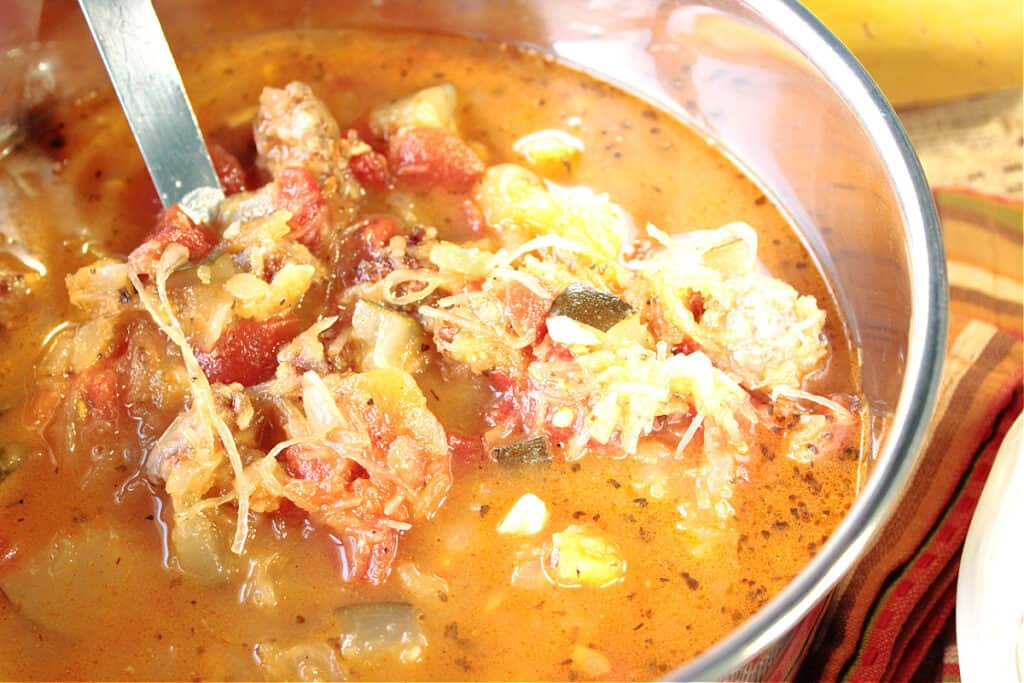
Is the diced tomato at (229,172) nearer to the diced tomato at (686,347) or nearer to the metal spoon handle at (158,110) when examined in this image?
the metal spoon handle at (158,110)

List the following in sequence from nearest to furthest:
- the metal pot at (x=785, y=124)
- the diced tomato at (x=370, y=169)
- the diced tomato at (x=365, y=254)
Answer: the metal pot at (x=785, y=124)
the diced tomato at (x=365, y=254)
the diced tomato at (x=370, y=169)

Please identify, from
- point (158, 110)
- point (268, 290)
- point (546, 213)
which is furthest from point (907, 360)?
point (158, 110)

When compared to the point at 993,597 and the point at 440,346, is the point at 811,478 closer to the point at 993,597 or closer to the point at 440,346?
the point at 993,597

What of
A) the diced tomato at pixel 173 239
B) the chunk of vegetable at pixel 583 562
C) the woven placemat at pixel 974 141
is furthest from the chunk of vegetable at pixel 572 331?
the woven placemat at pixel 974 141

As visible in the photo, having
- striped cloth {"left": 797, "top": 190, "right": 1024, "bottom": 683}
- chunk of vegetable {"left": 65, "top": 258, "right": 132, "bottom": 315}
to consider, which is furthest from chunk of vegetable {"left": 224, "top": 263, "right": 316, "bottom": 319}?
striped cloth {"left": 797, "top": 190, "right": 1024, "bottom": 683}

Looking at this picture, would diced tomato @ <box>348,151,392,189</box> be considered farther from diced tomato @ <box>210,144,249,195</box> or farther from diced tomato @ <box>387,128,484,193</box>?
diced tomato @ <box>210,144,249,195</box>

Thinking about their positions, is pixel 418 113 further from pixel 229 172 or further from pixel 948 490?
pixel 948 490
